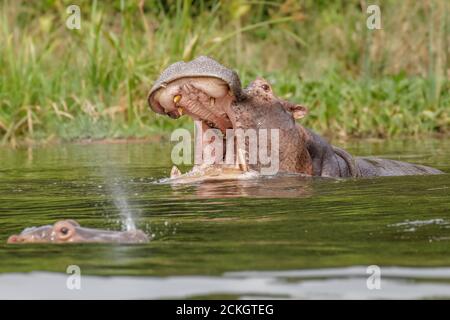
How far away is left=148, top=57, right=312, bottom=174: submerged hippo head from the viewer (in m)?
6.46

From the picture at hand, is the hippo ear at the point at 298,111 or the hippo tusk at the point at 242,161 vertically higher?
the hippo ear at the point at 298,111

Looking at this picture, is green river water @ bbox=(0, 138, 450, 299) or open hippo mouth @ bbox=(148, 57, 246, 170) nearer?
green river water @ bbox=(0, 138, 450, 299)

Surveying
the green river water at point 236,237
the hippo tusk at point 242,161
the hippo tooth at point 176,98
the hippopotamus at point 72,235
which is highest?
the hippo tooth at point 176,98

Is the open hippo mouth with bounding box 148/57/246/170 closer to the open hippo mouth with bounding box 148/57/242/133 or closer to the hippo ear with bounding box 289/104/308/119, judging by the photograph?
the open hippo mouth with bounding box 148/57/242/133

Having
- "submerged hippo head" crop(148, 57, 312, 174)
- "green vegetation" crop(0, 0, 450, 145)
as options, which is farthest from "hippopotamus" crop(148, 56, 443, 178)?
"green vegetation" crop(0, 0, 450, 145)

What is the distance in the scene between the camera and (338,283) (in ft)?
12.4

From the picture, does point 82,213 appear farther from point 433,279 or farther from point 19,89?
point 19,89

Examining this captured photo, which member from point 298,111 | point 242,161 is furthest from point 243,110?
point 298,111

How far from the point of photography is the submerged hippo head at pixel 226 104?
6.46 metres

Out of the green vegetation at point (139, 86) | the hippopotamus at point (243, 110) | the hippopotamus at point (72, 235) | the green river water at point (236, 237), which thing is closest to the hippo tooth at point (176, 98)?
the hippopotamus at point (243, 110)

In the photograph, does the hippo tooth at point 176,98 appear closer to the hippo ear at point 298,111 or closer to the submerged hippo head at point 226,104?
the submerged hippo head at point 226,104

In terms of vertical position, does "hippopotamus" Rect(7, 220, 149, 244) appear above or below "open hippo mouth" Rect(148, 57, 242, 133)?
below

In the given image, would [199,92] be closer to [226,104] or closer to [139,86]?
[226,104]
